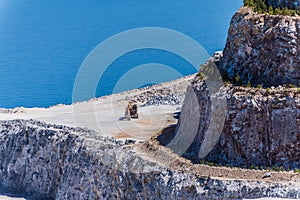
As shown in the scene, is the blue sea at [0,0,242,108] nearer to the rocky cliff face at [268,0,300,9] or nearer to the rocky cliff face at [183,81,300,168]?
the rocky cliff face at [268,0,300,9]

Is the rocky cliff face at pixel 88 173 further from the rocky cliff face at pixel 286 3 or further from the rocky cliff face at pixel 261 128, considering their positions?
the rocky cliff face at pixel 286 3

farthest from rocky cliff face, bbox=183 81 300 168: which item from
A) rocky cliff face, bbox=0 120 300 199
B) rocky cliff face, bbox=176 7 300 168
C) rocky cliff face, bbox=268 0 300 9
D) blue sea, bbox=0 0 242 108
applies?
blue sea, bbox=0 0 242 108

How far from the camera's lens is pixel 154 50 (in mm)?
95750

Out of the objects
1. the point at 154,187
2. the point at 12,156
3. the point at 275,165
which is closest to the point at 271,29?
the point at 275,165

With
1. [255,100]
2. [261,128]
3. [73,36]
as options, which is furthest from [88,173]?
[73,36]

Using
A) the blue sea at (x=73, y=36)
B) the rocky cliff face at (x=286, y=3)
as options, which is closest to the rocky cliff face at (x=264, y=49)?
the rocky cliff face at (x=286, y=3)

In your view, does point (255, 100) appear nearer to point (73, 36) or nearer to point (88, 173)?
point (88, 173)

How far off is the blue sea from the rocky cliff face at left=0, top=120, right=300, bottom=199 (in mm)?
28065

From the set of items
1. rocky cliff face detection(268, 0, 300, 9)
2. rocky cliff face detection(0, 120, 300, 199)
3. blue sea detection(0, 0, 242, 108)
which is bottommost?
rocky cliff face detection(0, 120, 300, 199)

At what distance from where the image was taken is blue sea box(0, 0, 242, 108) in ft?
278

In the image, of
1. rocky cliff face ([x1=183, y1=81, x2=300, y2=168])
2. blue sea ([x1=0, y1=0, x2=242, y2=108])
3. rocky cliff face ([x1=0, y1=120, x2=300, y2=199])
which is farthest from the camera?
blue sea ([x1=0, y1=0, x2=242, y2=108])

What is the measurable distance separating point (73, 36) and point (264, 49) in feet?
285

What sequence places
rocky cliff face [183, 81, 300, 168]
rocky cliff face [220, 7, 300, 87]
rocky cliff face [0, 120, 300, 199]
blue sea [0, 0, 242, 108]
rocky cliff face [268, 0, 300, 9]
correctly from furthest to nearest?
blue sea [0, 0, 242, 108]
rocky cliff face [268, 0, 300, 9]
rocky cliff face [220, 7, 300, 87]
rocky cliff face [183, 81, 300, 168]
rocky cliff face [0, 120, 300, 199]

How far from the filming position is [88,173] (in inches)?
1513
